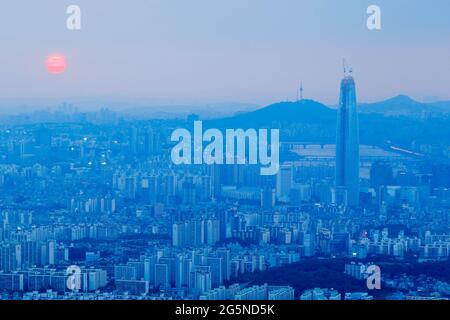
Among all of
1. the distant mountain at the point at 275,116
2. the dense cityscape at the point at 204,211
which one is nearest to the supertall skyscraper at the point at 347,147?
the dense cityscape at the point at 204,211

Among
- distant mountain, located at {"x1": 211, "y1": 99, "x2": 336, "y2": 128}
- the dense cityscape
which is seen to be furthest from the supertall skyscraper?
distant mountain, located at {"x1": 211, "y1": 99, "x2": 336, "y2": 128}

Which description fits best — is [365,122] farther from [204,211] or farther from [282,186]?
[204,211]

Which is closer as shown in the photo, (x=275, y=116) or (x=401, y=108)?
(x=275, y=116)

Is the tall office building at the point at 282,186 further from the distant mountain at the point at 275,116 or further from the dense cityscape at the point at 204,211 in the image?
the distant mountain at the point at 275,116

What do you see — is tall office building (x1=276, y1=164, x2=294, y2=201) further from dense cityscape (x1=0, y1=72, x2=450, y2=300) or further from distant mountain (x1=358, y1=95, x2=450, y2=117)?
distant mountain (x1=358, y1=95, x2=450, y2=117)

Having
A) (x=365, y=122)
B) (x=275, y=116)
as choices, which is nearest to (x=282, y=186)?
(x=275, y=116)
